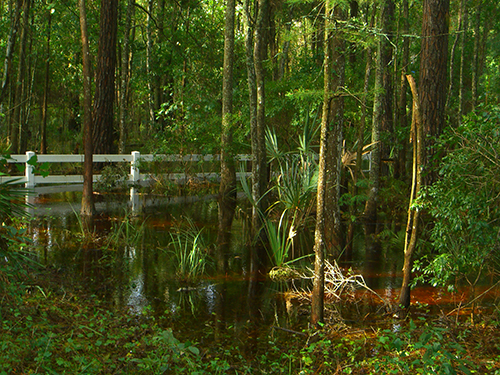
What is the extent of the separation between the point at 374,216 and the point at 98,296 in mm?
8421

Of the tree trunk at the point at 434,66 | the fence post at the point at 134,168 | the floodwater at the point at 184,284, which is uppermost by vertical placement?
the tree trunk at the point at 434,66

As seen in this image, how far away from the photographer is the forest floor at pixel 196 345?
4.35 m

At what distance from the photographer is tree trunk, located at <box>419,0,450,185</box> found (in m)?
10.0

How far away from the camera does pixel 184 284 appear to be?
7.92 metres

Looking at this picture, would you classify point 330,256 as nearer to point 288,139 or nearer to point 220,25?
point 288,139

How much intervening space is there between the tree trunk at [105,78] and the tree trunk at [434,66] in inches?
423

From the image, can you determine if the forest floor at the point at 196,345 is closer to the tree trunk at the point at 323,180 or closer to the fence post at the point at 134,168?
the tree trunk at the point at 323,180

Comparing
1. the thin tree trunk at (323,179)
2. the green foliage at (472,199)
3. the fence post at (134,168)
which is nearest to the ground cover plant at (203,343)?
the thin tree trunk at (323,179)

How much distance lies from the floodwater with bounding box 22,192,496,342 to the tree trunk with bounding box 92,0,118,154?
6386 mm

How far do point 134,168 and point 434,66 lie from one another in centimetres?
1099

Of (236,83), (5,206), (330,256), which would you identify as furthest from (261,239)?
(236,83)

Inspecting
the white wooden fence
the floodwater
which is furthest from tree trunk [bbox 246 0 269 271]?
the white wooden fence

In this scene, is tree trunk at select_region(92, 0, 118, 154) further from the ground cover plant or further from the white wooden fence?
the ground cover plant

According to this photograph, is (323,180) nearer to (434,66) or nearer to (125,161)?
(434,66)
